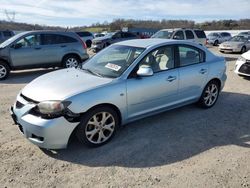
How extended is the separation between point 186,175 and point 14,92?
19.3 ft

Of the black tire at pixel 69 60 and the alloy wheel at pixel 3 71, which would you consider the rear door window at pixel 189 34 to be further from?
the alloy wheel at pixel 3 71

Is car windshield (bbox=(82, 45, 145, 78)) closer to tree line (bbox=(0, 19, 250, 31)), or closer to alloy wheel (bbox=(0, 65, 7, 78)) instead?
alloy wheel (bbox=(0, 65, 7, 78))

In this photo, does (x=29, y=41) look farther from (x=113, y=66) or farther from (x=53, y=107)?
(x=53, y=107)

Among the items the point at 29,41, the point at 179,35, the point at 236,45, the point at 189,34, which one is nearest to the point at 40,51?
the point at 29,41

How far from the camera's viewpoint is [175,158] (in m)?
3.98

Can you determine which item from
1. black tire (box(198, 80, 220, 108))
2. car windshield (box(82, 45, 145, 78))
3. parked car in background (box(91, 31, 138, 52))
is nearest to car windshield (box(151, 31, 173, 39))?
parked car in background (box(91, 31, 138, 52))

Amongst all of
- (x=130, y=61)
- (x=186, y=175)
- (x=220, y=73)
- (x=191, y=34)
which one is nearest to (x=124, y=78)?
(x=130, y=61)

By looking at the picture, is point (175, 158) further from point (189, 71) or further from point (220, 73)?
point (220, 73)

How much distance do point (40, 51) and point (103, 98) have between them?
7.26 m

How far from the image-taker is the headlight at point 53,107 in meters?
3.77

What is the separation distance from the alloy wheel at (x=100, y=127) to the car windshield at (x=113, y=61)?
711 millimetres

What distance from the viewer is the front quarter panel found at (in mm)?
3863

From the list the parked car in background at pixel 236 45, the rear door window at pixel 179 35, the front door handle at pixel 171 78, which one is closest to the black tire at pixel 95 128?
the front door handle at pixel 171 78

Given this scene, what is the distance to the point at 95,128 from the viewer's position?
4.18 m
